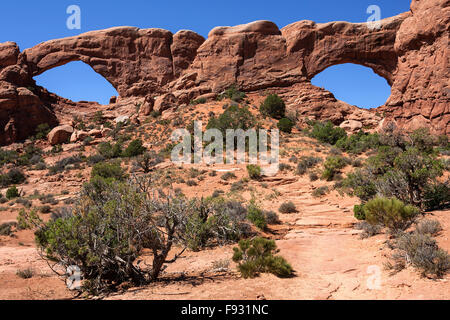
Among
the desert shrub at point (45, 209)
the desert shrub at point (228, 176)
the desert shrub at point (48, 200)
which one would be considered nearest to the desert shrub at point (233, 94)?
the desert shrub at point (228, 176)

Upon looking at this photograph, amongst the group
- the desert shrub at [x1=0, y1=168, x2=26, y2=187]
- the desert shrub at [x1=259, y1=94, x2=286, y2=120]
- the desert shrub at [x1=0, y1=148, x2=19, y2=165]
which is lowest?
the desert shrub at [x1=0, y1=168, x2=26, y2=187]

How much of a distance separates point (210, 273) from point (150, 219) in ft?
6.35

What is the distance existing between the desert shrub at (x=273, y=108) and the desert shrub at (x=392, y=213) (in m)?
22.9

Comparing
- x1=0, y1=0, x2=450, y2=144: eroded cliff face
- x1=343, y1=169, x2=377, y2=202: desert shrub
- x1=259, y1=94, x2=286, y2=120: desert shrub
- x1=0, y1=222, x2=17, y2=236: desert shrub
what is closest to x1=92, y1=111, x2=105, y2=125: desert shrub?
x1=0, y1=0, x2=450, y2=144: eroded cliff face

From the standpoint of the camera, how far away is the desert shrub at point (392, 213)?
273 inches

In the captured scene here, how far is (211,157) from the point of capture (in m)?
21.9

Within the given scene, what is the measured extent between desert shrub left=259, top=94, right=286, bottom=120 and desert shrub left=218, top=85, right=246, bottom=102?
3.34m

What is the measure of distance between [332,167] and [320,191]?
271 centimetres

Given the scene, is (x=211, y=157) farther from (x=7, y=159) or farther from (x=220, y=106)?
(x=7, y=159)

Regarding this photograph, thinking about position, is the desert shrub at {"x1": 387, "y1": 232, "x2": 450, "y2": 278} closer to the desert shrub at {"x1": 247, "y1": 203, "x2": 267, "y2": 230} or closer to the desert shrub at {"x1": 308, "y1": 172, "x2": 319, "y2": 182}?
the desert shrub at {"x1": 247, "y1": 203, "x2": 267, "y2": 230}

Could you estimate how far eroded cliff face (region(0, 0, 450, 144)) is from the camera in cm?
2758

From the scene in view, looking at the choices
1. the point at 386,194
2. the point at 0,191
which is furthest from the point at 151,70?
the point at 386,194

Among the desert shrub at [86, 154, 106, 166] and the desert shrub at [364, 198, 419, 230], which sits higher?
the desert shrub at [86, 154, 106, 166]

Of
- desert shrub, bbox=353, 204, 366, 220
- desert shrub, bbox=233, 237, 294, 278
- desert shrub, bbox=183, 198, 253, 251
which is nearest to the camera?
desert shrub, bbox=233, 237, 294, 278
